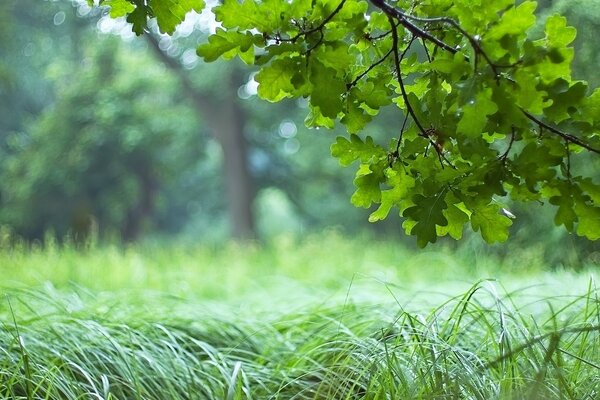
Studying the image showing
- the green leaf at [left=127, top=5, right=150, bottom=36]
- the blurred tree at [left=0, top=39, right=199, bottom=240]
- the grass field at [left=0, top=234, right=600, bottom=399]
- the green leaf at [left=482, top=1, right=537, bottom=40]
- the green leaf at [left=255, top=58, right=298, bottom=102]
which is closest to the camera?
the green leaf at [left=482, top=1, right=537, bottom=40]

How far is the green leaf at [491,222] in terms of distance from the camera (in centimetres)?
115

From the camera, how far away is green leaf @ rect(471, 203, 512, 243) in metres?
1.15

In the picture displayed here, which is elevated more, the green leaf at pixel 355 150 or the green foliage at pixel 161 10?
the green foliage at pixel 161 10

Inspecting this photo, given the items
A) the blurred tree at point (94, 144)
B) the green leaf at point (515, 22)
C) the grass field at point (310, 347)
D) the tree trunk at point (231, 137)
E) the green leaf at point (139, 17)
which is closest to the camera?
the green leaf at point (515, 22)

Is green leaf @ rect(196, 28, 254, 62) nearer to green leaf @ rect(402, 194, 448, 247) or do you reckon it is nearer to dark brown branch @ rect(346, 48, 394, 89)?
dark brown branch @ rect(346, 48, 394, 89)

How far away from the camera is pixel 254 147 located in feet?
30.2

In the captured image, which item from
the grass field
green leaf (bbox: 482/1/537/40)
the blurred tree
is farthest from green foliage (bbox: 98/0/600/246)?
the blurred tree

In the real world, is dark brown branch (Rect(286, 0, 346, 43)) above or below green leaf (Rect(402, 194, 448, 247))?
above

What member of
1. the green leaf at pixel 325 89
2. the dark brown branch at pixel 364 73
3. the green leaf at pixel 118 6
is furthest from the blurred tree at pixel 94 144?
the green leaf at pixel 325 89

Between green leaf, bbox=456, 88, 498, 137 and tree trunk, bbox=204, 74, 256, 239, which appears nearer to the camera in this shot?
green leaf, bbox=456, 88, 498, 137

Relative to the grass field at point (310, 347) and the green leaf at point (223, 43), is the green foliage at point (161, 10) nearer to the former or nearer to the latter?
→ the green leaf at point (223, 43)

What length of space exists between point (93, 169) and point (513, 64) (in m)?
8.89

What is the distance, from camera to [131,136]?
29.2ft

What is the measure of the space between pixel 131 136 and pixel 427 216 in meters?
8.14
